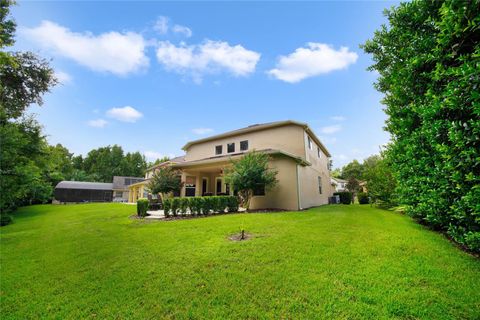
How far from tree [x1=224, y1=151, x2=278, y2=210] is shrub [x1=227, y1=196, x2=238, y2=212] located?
573 millimetres

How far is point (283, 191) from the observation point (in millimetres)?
12812

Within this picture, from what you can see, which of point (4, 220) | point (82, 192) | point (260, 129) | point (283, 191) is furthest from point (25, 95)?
point (82, 192)

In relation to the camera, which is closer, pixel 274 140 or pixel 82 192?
pixel 274 140

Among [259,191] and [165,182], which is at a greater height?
[165,182]

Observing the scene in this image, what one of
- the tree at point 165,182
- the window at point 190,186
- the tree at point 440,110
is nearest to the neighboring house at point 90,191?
the window at point 190,186

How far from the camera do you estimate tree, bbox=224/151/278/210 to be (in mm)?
11383

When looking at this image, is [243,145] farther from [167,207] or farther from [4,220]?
[4,220]

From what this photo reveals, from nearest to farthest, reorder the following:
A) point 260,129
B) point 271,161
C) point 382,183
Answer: point 382,183, point 271,161, point 260,129

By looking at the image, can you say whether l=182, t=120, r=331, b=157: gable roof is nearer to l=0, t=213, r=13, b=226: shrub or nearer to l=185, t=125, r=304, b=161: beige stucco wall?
l=185, t=125, r=304, b=161: beige stucco wall

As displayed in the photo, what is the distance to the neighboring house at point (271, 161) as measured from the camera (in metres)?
12.8

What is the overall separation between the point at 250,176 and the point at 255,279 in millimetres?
7877

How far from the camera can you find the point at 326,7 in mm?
9867

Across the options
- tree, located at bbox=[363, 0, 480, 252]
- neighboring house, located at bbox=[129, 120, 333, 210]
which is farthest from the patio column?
tree, located at bbox=[363, 0, 480, 252]

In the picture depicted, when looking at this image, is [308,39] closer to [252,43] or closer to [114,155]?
[252,43]
